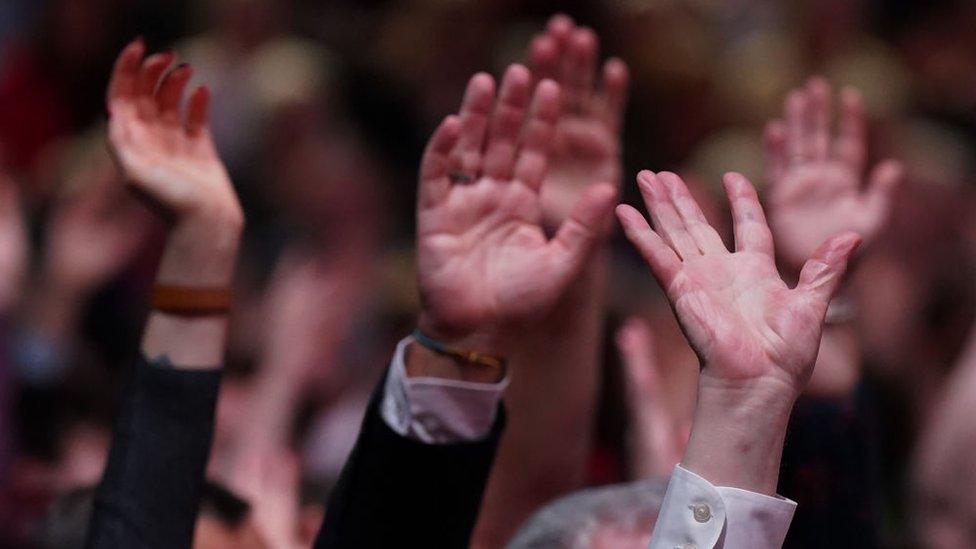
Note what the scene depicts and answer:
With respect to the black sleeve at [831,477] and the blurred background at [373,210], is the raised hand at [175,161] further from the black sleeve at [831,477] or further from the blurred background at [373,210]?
the black sleeve at [831,477]

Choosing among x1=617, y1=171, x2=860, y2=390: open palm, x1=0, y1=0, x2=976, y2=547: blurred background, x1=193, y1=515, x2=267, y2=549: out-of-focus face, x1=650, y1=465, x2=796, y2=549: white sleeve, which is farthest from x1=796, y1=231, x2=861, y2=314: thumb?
x1=193, y1=515, x2=267, y2=549: out-of-focus face

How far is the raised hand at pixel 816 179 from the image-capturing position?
5.69ft

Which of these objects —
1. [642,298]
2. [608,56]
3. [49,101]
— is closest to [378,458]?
[642,298]

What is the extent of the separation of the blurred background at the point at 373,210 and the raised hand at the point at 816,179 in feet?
0.23

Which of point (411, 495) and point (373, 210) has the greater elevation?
point (411, 495)

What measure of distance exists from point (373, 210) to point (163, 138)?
1.49 metres

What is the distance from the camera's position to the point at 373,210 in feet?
9.89

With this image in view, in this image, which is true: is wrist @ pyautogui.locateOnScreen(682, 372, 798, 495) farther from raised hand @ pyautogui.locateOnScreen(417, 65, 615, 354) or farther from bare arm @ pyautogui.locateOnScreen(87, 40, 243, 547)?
bare arm @ pyautogui.locateOnScreen(87, 40, 243, 547)

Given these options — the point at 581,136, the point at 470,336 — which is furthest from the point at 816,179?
the point at 470,336

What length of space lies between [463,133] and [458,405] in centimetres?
30

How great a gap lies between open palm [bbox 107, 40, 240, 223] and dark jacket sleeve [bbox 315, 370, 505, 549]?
0.33 m

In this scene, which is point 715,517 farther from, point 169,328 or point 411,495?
point 169,328

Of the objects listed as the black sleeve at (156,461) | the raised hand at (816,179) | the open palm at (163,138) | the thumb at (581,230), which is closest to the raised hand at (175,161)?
the open palm at (163,138)

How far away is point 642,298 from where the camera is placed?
240 cm
